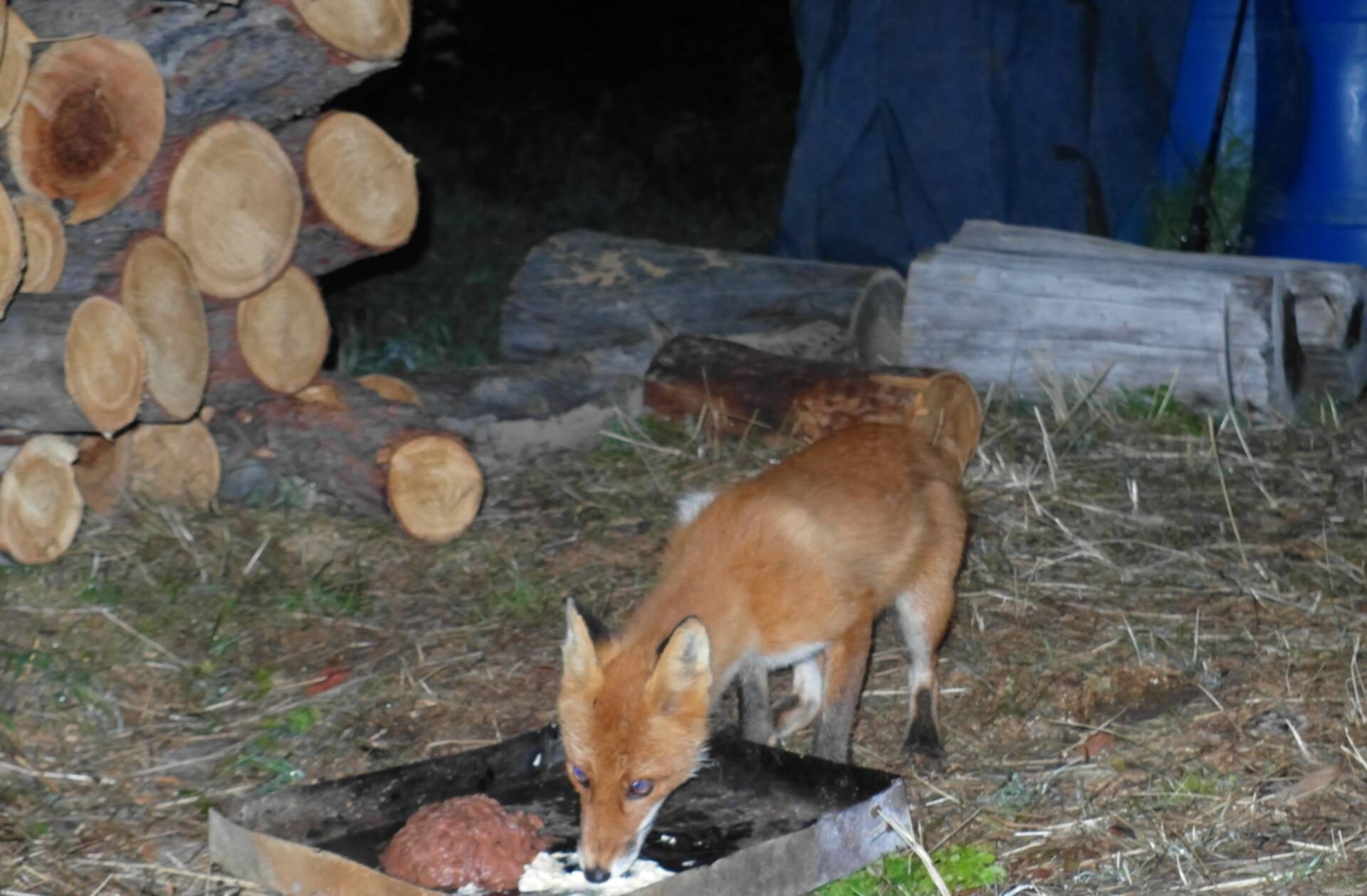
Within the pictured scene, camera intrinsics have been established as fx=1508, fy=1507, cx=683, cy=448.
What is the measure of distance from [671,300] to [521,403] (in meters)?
1.32

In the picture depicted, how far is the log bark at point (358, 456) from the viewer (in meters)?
5.99

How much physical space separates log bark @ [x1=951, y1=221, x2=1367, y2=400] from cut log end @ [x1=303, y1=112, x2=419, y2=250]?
3.28 m

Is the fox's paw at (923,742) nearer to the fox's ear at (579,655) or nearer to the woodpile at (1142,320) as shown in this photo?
the fox's ear at (579,655)

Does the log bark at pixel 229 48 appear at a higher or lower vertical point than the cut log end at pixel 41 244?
higher

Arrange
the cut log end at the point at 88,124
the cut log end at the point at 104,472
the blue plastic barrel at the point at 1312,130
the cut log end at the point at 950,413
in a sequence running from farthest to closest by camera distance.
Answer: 1. the blue plastic barrel at the point at 1312,130
2. the cut log end at the point at 950,413
3. the cut log end at the point at 104,472
4. the cut log end at the point at 88,124

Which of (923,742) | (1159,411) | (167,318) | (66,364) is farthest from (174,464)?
(1159,411)

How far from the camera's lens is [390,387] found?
6.79m

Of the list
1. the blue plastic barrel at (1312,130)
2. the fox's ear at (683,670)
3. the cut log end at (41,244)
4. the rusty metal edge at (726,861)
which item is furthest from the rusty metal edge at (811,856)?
the blue plastic barrel at (1312,130)

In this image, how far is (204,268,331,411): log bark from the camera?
6023 millimetres

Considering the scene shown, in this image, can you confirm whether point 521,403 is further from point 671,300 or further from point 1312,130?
point 1312,130

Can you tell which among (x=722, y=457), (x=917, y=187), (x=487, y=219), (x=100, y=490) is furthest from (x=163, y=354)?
(x=487, y=219)

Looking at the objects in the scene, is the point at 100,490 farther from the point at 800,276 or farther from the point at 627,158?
the point at 627,158

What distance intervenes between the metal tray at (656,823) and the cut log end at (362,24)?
2.94 metres

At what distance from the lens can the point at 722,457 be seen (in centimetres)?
679
